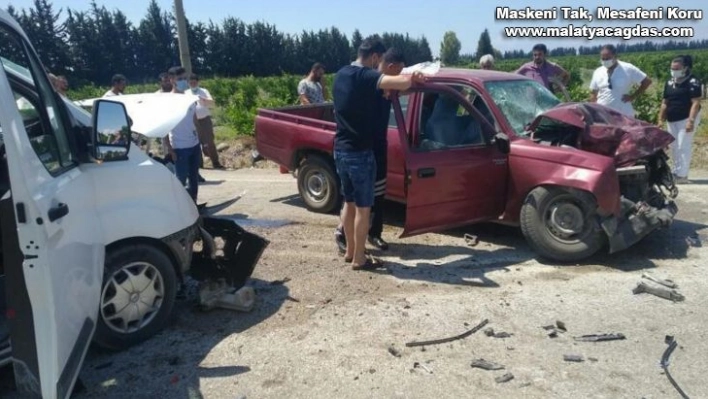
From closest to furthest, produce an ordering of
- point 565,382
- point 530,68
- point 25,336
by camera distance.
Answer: point 25,336, point 565,382, point 530,68

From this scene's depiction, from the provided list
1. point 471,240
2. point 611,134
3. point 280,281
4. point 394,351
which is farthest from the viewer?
point 471,240

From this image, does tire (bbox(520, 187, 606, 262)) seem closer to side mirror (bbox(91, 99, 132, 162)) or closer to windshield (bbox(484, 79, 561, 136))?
windshield (bbox(484, 79, 561, 136))

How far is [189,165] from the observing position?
7.32m

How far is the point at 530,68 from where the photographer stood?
8367mm

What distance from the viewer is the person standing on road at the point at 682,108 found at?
8.07 metres

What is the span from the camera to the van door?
2.43 meters

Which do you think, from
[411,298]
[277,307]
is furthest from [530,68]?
[277,307]

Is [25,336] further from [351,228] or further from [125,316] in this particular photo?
[351,228]

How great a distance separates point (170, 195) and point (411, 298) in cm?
205

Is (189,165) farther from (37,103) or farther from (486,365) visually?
(486,365)

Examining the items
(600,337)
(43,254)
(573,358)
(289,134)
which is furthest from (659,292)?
(289,134)

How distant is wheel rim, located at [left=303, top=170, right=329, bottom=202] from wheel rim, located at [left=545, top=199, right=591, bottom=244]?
9.25 feet

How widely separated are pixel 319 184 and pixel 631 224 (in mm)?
3626

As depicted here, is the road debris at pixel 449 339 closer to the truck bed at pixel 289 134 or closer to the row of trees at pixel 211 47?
the truck bed at pixel 289 134
